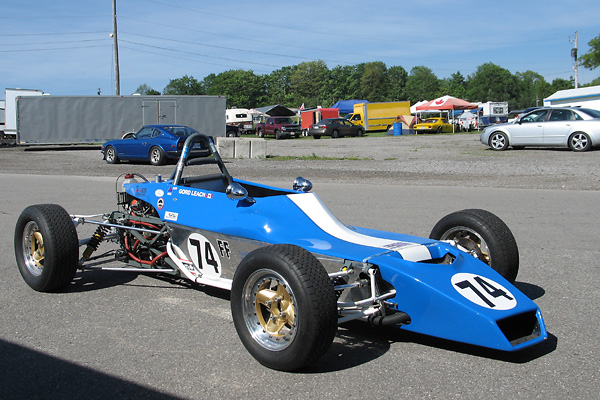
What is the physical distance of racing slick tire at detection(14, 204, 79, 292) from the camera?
5.19 m

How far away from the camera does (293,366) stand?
3521mm

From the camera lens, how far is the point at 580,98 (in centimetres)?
4050

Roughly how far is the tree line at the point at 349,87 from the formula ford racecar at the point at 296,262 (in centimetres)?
13691

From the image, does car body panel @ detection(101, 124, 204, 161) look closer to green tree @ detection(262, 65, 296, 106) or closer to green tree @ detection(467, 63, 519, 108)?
green tree @ detection(262, 65, 296, 106)

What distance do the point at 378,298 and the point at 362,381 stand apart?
1.79 feet

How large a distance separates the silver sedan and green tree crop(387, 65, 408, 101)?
441 ft

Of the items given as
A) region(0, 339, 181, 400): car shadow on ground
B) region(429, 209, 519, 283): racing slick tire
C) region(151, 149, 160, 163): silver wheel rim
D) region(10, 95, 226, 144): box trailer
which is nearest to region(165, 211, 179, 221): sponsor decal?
region(0, 339, 181, 400): car shadow on ground

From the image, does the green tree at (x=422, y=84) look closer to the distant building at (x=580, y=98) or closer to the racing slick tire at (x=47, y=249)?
the distant building at (x=580, y=98)

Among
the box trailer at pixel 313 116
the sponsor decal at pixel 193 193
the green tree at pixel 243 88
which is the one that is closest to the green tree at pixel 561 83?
the green tree at pixel 243 88

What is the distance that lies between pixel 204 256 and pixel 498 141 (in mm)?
18826

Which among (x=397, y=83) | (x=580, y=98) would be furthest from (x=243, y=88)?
(x=580, y=98)

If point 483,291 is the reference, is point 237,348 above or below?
below

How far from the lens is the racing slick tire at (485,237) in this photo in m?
4.79

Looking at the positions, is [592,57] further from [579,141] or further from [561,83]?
[561,83]
